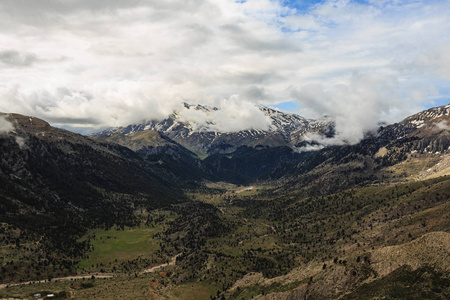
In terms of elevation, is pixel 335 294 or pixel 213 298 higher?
pixel 335 294

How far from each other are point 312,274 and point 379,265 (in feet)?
111

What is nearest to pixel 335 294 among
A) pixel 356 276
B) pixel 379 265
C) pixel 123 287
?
pixel 356 276

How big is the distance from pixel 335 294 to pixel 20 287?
182552mm

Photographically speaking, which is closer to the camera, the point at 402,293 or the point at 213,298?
the point at 402,293

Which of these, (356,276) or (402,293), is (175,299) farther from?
(402,293)

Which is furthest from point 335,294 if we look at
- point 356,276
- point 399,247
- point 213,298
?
point 213,298

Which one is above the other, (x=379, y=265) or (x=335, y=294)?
(x=379, y=265)

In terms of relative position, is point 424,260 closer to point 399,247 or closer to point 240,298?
point 399,247

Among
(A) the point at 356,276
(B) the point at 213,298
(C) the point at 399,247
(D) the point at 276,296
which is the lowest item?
(B) the point at 213,298

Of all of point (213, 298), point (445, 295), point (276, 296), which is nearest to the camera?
point (445, 295)

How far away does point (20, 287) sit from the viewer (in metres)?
190

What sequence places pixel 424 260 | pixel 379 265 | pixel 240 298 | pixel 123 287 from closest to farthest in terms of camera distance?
1. pixel 424 260
2. pixel 379 265
3. pixel 240 298
4. pixel 123 287

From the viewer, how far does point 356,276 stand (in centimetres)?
12688

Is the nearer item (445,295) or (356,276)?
(445,295)
